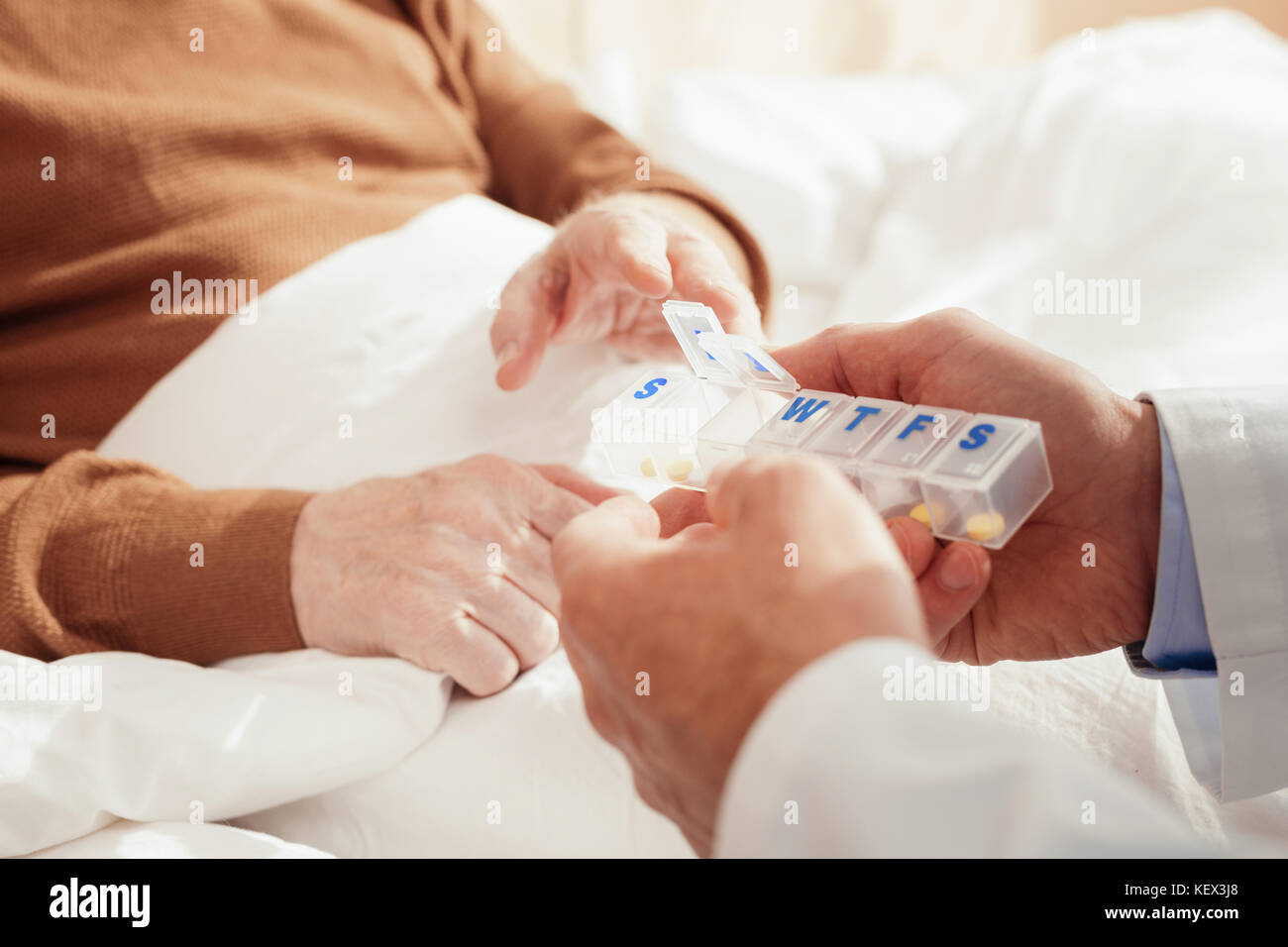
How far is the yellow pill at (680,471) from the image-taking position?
67 cm

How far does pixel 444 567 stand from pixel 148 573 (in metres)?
0.24

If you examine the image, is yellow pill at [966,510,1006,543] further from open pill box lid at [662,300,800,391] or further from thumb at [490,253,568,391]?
thumb at [490,253,568,391]

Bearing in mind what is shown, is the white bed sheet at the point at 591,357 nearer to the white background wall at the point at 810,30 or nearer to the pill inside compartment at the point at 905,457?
the pill inside compartment at the point at 905,457

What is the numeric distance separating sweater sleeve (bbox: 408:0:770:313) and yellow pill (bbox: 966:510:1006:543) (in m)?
0.54

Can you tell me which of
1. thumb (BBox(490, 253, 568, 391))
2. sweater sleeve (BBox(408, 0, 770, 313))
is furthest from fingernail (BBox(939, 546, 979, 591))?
sweater sleeve (BBox(408, 0, 770, 313))

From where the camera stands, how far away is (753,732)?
384 mm

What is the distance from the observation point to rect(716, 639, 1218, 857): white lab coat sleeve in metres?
0.36

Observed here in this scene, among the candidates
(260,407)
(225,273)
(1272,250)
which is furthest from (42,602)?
(1272,250)

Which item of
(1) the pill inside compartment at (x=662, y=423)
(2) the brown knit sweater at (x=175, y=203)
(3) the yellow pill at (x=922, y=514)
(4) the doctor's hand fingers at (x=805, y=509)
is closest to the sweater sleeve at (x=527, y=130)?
(2) the brown knit sweater at (x=175, y=203)

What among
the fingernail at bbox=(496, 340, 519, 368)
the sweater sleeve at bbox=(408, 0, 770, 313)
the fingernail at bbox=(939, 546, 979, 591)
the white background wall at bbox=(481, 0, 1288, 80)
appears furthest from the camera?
the white background wall at bbox=(481, 0, 1288, 80)

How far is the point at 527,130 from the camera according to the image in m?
1.20

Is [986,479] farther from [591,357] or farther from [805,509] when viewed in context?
[591,357]

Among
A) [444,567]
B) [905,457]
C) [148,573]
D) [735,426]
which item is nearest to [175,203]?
[148,573]
